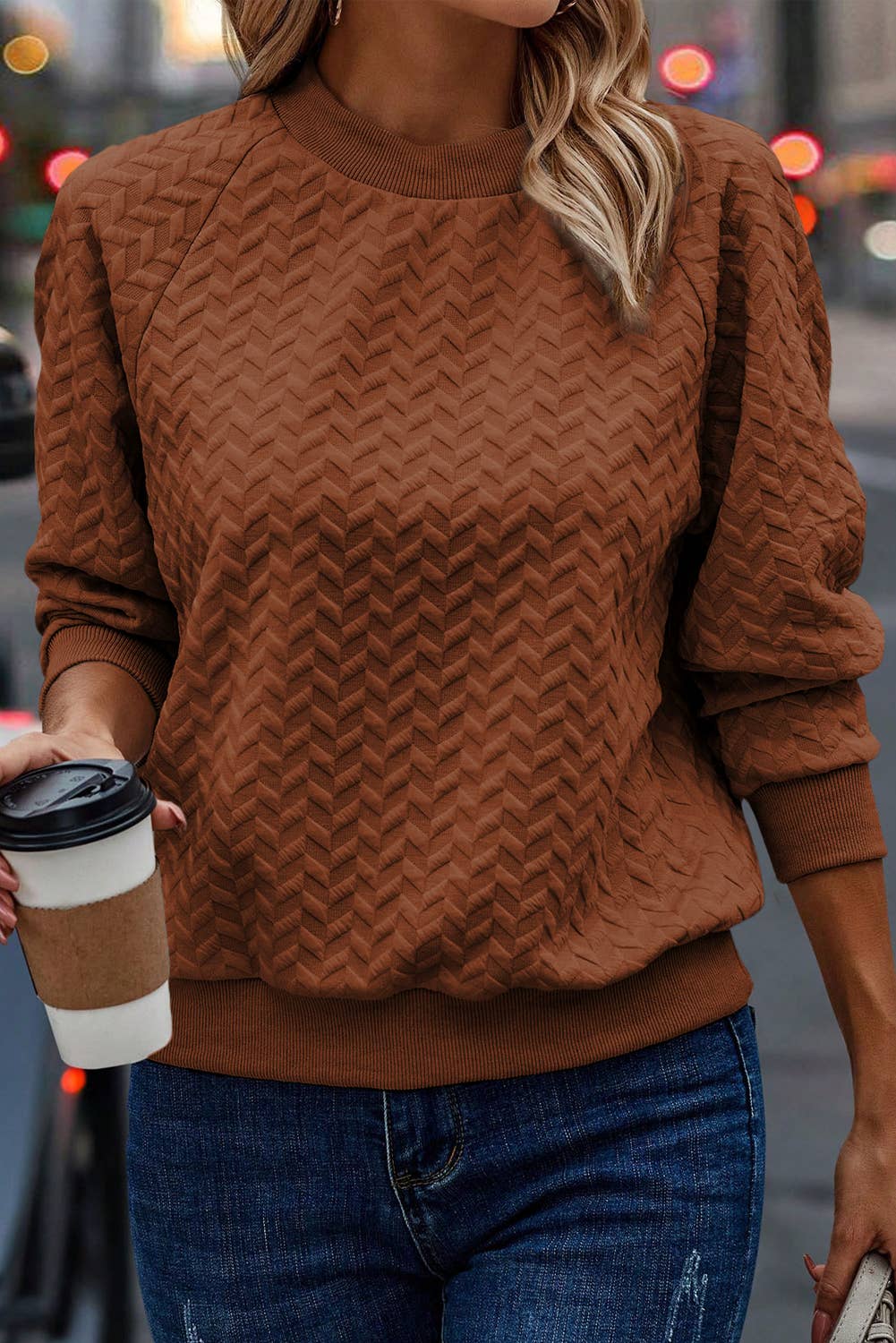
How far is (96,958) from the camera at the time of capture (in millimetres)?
921

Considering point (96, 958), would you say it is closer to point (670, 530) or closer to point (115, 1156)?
point (670, 530)

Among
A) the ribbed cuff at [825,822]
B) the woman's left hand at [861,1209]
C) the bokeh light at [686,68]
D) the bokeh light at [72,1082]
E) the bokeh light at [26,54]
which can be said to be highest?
the bokeh light at [686,68]

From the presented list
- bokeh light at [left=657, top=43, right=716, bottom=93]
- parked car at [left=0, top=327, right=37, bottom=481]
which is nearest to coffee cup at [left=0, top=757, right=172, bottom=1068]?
parked car at [left=0, top=327, right=37, bottom=481]

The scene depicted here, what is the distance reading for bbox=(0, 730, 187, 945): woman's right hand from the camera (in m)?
0.92

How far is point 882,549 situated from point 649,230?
2174 millimetres

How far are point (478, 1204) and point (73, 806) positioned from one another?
0.42 m

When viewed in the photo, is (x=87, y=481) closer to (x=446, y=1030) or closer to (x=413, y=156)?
(x=413, y=156)

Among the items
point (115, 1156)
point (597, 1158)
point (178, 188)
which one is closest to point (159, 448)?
point (178, 188)

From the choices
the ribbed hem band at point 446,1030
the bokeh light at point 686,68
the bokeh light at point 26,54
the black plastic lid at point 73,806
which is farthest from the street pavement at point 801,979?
the black plastic lid at point 73,806

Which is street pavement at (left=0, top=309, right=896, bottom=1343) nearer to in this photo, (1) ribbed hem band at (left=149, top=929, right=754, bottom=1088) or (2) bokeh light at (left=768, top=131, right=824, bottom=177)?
(2) bokeh light at (left=768, top=131, right=824, bottom=177)

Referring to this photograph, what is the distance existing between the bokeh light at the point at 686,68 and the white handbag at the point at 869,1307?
1.93 m

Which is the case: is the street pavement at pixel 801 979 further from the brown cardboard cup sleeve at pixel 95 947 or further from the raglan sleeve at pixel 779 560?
the brown cardboard cup sleeve at pixel 95 947

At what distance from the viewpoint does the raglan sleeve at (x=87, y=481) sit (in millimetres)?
1229

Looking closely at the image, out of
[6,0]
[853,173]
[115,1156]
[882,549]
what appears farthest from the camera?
[882,549]
